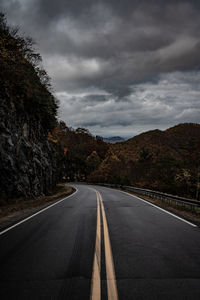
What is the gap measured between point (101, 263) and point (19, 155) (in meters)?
13.5

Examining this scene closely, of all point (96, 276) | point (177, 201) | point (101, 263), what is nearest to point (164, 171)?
point (177, 201)

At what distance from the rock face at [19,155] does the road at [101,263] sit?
7567mm

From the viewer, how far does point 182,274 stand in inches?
135

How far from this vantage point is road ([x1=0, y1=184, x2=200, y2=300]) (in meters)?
2.96

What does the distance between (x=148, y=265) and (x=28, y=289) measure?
2.23 metres

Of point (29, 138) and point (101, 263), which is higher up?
point (29, 138)

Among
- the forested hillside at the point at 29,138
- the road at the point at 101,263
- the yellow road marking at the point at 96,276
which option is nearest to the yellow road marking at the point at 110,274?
the road at the point at 101,263

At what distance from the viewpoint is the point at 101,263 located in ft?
12.7

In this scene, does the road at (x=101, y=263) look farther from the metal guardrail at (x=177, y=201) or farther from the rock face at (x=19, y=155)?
the rock face at (x=19, y=155)

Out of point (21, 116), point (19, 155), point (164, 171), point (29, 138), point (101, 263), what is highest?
point (21, 116)

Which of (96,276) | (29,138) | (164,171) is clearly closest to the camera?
(96,276)

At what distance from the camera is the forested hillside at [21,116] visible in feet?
44.8

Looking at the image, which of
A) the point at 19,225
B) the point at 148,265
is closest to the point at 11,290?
the point at 148,265

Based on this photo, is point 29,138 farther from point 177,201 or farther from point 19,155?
point 177,201
